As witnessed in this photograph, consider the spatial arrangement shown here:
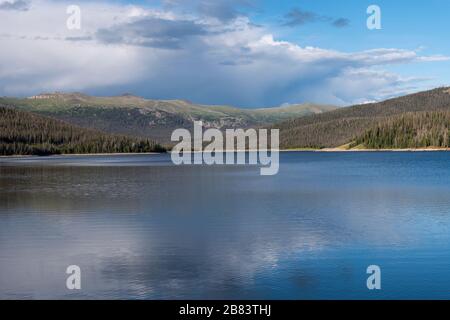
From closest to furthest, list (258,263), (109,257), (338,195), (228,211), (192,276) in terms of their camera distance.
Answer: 1. (192,276)
2. (258,263)
3. (109,257)
4. (228,211)
5. (338,195)

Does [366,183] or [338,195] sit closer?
[338,195]

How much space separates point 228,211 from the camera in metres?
55.6

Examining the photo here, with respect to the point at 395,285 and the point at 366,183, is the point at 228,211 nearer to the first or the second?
the point at 395,285

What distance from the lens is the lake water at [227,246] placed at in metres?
26.7

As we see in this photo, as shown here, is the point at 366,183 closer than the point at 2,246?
No

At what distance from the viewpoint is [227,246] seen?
3684cm

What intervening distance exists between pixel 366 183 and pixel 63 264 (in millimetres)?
63357

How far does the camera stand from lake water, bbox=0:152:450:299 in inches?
1051
